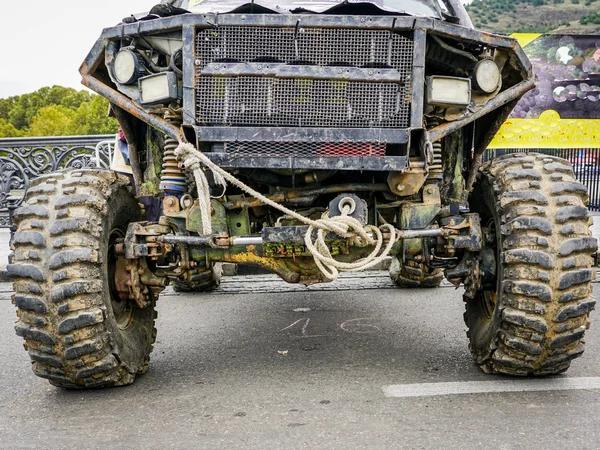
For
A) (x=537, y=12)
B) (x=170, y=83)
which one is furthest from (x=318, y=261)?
(x=537, y=12)

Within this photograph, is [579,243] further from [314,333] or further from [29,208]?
[29,208]

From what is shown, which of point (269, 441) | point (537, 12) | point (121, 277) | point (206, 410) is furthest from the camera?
point (537, 12)

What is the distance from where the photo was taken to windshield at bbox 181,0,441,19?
5.04 meters

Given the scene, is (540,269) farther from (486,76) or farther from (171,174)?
(171,174)

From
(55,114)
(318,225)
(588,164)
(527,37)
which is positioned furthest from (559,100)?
(55,114)

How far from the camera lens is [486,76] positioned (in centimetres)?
451

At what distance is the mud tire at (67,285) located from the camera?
424 cm

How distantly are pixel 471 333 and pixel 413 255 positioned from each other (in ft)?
2.46

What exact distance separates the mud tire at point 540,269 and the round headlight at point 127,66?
2.32 m

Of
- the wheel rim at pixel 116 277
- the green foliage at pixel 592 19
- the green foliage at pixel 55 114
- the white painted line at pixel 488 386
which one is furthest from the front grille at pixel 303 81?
the green foliage at pixel 592 19

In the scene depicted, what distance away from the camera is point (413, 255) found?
481 cm

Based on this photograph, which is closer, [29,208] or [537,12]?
[29,208]

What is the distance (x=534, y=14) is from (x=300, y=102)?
70421 millimetres

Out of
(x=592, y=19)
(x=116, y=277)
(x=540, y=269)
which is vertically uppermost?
(x=592, y=19)
